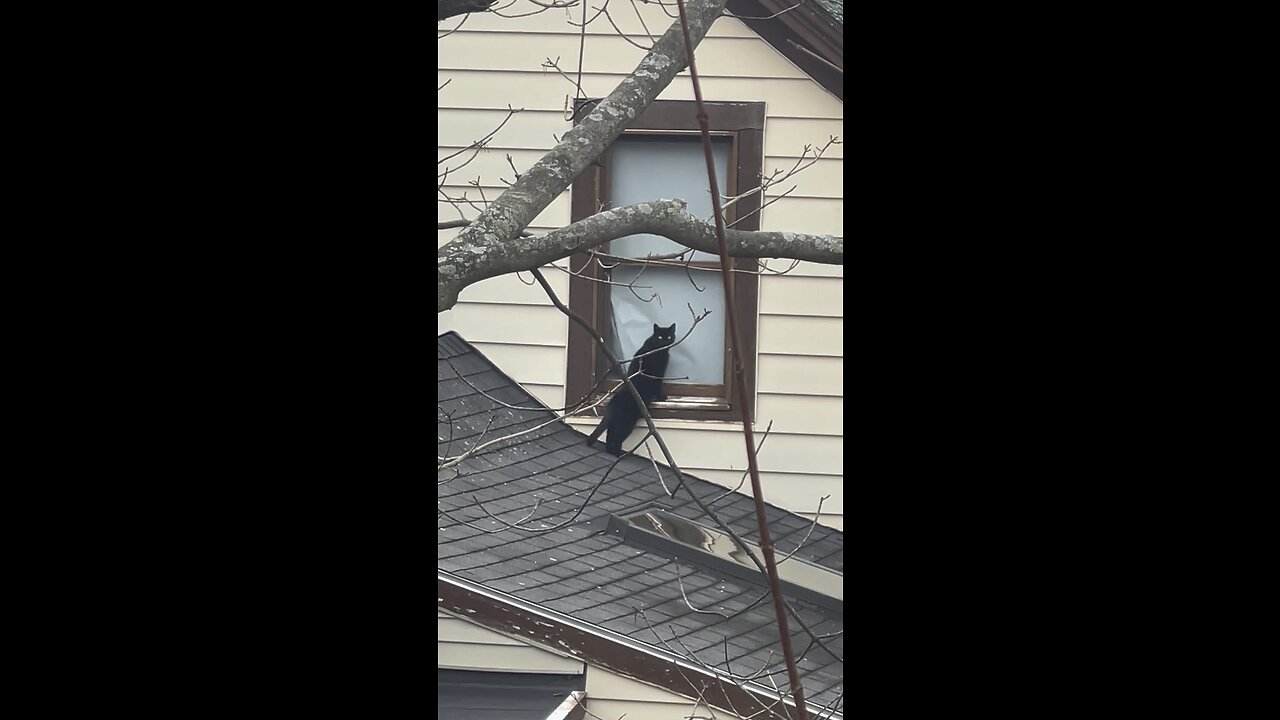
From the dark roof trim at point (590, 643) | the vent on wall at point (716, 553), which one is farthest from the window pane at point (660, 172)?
the dark roof trim at point (590, 643)

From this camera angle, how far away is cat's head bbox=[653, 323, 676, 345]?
4.18ft

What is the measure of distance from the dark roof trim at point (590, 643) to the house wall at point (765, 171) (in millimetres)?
213

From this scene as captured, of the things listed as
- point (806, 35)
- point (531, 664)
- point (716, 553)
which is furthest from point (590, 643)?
point (806, 35)

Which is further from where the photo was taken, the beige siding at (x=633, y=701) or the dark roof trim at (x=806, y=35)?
the dark roof trim at (x=806, y=35)

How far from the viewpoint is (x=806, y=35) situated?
4.32ft

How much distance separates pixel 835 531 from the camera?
50.3 inches

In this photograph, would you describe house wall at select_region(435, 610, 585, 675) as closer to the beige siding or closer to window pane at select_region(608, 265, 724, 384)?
the beige siding

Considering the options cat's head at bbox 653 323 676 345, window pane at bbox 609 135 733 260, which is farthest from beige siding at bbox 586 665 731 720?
window pane at bbox 609 135 733 260

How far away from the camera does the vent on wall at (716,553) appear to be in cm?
124

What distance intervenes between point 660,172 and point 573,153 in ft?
0.34

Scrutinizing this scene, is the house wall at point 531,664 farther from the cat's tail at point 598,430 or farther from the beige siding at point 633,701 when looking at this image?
the cat's tail at point 598,430
